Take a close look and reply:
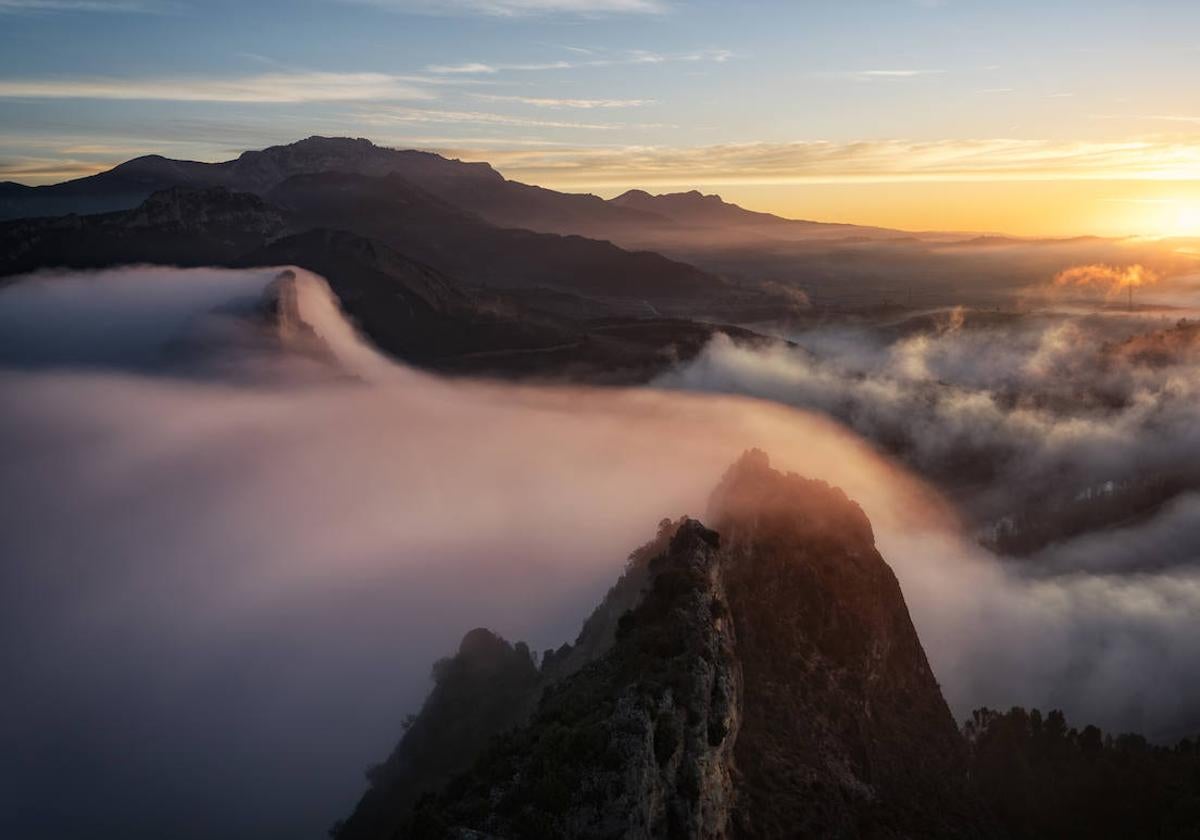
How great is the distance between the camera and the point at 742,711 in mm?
36469

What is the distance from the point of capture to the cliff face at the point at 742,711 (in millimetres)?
26469

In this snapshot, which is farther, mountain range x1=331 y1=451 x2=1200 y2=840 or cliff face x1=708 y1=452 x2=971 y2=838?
cliff face x1=708 y1=452 x2=971 y2=838

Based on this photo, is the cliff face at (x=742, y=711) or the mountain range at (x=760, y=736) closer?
the cliff face at (x=742, y=711)

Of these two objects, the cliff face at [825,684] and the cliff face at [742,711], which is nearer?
the cliff face at [742,711]

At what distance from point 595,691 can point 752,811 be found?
7.12m

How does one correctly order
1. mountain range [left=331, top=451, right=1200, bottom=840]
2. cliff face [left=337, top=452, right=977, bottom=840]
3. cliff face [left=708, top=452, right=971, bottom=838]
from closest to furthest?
cliff face [left=337, top=452, right=977, bottom=840], mountain range [left=331, top=451, right=1200, bottom=840], cliff face [left=708, top=452, right=971, bottom=838]

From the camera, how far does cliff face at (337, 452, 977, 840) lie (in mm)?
26469

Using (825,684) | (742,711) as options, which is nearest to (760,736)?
(742,711)

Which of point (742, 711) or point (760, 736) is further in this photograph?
point (742, 711)

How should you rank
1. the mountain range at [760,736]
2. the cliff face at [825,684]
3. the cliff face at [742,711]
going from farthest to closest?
the cliff face at [825,684], the mountain range at [760,736], the cliff face at [742,711]

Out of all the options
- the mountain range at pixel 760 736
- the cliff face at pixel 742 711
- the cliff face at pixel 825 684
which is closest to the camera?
the cliff face at pixel 742 711

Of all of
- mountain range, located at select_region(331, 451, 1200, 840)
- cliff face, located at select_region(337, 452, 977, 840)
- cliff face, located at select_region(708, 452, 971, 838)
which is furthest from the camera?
cliff face, located at select_region(708, 452, 971, 838)

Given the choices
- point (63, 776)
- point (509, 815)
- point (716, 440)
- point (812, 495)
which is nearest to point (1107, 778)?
point (812, 495)

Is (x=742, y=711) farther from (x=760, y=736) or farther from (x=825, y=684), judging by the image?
(x=825, y=684)
